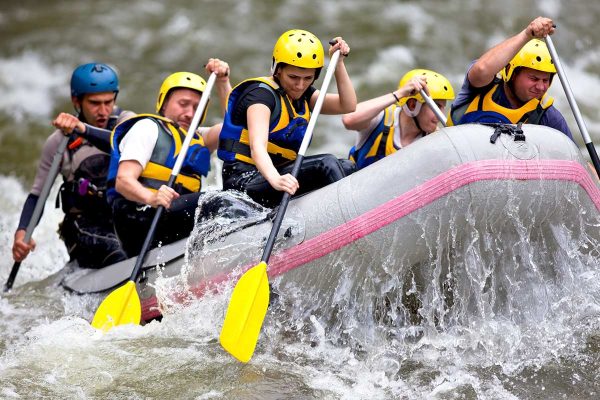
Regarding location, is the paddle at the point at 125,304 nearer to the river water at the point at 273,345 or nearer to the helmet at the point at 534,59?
the river water at the point at 273,345

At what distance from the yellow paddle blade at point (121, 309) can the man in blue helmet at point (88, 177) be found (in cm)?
91

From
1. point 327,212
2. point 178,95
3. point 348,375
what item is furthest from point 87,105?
point 348,375

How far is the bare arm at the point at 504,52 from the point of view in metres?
5.12

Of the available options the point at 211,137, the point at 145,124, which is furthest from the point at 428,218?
the point at 211,137

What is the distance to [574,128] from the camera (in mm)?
11008

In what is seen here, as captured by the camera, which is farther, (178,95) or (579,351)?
(178,95)

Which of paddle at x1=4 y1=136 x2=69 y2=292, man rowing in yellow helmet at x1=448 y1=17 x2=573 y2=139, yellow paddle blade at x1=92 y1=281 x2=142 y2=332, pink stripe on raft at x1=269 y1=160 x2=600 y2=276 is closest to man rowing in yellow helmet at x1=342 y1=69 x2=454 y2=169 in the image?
man rowing in yellow helmet at x1=448 y1=17 x2=573 y2=139

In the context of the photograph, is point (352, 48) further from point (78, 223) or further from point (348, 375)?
point (348, 375)

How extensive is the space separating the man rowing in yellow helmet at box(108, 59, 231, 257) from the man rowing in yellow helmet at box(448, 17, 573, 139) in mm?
1556

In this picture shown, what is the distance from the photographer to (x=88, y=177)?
6.37 metres

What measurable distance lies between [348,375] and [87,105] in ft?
8.92

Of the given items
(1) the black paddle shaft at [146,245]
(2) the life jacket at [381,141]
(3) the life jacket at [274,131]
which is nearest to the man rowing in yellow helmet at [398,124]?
(2) the life jacket at [381,141]

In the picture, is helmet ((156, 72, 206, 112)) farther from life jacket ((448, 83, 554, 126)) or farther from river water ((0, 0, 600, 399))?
life jacket ((448, 83, 554, 126))

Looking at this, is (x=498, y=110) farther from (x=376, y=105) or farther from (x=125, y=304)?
(x=125, y=304)
